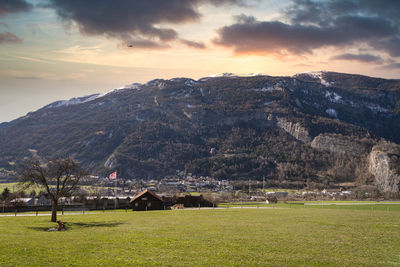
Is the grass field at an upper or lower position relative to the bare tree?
lower

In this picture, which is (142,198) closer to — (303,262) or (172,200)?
(172,200)

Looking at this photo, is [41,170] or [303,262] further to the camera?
[41,170]

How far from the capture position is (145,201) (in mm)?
89375

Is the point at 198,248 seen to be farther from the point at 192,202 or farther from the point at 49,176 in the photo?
the point at 192,202

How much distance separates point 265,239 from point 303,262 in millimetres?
9455

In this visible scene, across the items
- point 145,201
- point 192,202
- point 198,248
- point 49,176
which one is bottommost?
point 192,202

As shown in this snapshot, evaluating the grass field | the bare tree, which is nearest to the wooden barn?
the bare tree

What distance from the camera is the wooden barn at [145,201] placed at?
88375 millimetres

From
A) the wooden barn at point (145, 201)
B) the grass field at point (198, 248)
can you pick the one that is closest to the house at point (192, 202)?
the wooden barn at point (145, 201)

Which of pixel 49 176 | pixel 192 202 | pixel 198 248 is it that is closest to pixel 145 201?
pixel 192 202

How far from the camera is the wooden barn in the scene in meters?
88.4

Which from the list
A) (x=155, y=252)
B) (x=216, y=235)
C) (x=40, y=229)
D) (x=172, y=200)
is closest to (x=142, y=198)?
(x=172, y=200)

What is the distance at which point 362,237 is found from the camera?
3641 cm

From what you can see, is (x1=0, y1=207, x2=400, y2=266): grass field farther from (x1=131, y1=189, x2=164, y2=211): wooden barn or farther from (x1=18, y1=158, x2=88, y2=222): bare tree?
(x1=131, y1=189, x2=164, y2=211): wooden barn
